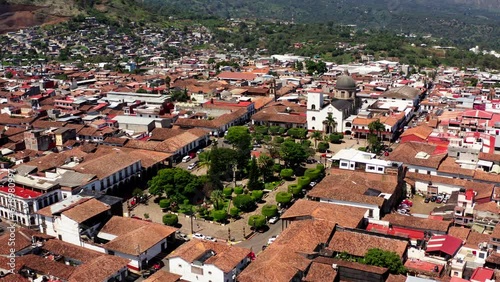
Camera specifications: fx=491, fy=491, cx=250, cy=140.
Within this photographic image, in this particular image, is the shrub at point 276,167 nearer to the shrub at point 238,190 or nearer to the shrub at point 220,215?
the shrub at point 238,190

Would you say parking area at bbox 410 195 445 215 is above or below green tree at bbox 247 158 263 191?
below

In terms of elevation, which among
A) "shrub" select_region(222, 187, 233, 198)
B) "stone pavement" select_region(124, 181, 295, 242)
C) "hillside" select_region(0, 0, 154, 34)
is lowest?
"stone pavement" select_region(124, 181, 295, 242)

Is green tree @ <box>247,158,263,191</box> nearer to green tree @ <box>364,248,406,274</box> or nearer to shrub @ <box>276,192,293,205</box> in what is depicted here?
shrub @ <box>276,192,293,205</box>

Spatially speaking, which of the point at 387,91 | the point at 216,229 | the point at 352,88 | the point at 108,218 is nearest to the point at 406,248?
the point at 216,229

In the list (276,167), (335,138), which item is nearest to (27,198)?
(276,167)

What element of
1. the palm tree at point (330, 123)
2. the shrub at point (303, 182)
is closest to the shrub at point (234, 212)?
the shrub at point (303, 182)

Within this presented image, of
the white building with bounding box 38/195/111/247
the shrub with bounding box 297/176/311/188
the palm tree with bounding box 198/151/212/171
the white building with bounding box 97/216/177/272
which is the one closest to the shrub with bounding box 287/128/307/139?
the palm tree with bounding box 198/151/212/171
